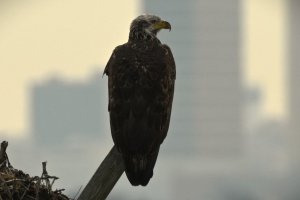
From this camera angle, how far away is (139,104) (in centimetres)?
1134

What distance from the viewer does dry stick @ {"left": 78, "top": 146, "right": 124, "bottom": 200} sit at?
10188mm

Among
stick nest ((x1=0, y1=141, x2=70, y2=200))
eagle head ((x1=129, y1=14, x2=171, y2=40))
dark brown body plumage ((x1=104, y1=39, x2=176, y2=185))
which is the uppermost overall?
eagle head ((x1=129, y1=14, x2=171, y2=40))

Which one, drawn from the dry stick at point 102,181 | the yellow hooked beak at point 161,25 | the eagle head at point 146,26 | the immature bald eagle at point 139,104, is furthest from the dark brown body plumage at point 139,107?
the yellow hooked beak at point 161,25

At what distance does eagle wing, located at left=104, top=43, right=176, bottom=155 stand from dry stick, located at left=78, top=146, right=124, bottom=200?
16.1 inches

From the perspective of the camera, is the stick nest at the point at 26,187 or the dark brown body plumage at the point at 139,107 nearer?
the stick nest at the point at 26,187

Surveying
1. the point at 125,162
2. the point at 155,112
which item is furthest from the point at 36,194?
the point at 155,112

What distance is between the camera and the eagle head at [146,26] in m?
13.1

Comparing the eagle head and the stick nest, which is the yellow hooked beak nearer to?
the eagle head

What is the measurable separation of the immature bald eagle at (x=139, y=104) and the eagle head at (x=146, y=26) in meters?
0.84

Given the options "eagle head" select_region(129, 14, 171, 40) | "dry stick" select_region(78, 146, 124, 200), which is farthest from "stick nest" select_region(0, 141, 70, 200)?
"eagle head" select_region(129, 14, 171, 40)

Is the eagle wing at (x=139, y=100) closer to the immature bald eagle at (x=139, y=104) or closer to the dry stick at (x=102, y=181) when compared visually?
the immature bald eagle at (x=139, y=104)

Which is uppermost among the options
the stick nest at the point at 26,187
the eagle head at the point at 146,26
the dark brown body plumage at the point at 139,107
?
the eagle head at the point at 146,26

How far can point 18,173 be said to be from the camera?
1027cm

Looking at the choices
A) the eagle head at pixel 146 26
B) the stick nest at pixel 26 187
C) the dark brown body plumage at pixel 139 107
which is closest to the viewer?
the stick nest at pixel 26 187
